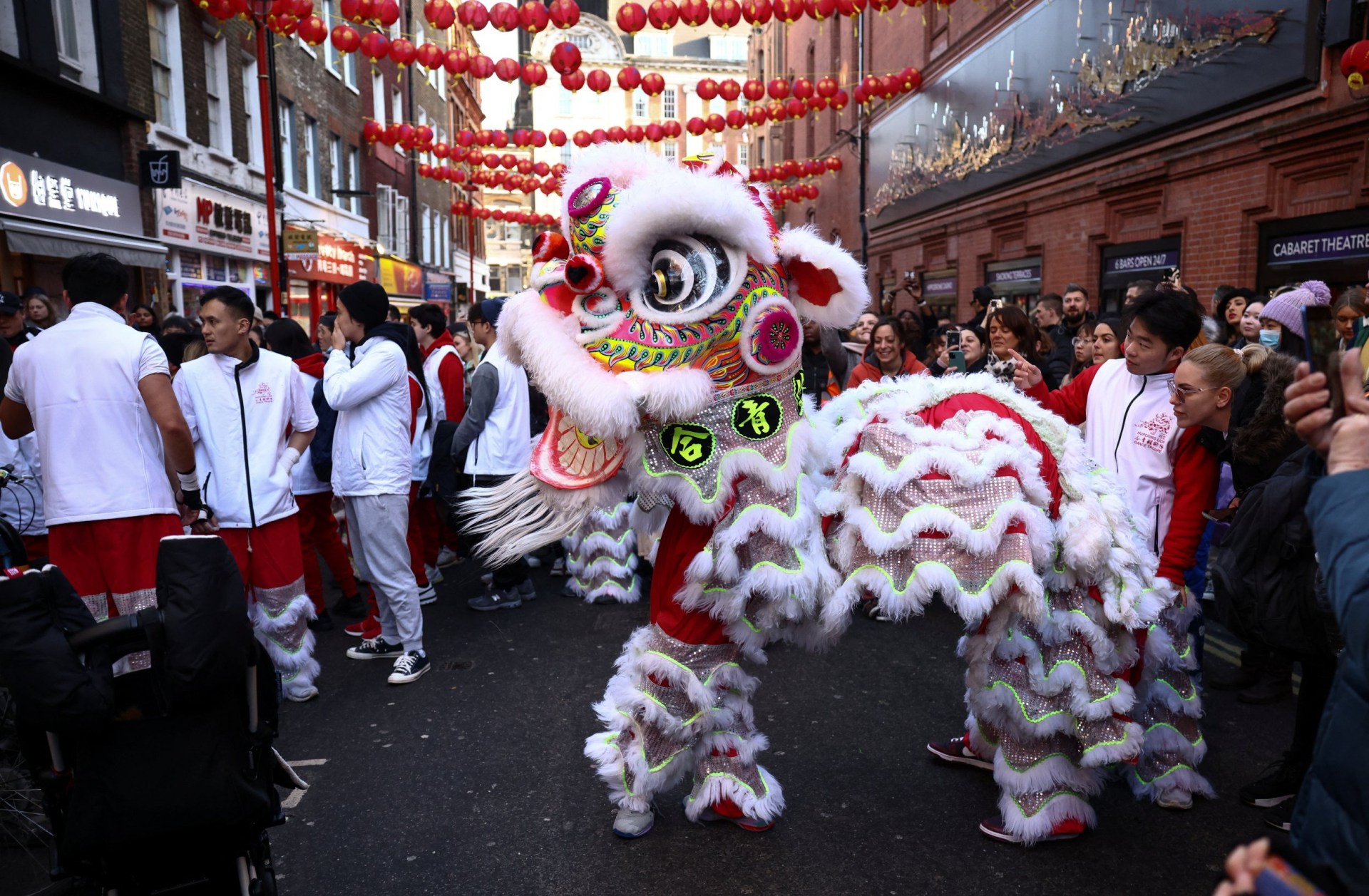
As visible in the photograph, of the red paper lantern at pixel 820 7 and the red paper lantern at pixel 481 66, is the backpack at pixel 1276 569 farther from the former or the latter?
the red paper lantern at pixel 481 66

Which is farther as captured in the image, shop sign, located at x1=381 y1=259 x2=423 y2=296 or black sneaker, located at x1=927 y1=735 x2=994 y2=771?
shop sign, located at x1=381 y1=259 x2=423 y2=296

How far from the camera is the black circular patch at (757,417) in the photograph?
287cm

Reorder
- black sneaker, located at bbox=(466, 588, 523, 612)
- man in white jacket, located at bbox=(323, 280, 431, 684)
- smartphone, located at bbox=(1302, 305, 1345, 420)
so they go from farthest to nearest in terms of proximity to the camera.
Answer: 1. black sneaker, located at bbox=(466, 588, 523, 612)
2. man in white jacket, located at bbox=(323, 280, 431, 684)
3. smartphone, located at bbox=(1302, 305, 1345, 420)

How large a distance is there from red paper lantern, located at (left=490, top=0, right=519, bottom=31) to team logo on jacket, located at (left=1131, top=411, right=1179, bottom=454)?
27.5 feet

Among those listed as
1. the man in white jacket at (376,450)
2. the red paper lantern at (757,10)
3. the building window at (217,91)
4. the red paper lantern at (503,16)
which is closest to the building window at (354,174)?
the building window at (217,91)

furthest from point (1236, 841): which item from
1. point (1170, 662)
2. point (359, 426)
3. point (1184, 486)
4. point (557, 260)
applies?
point (359, 426)

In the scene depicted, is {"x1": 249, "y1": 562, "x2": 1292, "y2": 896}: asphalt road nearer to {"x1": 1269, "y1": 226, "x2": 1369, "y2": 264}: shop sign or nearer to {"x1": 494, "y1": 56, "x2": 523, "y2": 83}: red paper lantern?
{"x1": 1269, "y1": 226, "x2": 1369, "y2": 264}: shop sign

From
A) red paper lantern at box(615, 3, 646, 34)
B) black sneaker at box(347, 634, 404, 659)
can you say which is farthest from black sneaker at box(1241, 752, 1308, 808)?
red paper lantern at box(615, 3, 646, 34)

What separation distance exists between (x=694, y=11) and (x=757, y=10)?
76cm

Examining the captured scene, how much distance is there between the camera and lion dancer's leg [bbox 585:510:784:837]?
299 cm

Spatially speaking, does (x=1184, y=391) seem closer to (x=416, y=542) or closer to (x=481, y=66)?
(x=416, y=542)

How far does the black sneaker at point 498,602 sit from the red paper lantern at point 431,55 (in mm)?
7363

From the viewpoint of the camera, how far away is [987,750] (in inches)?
145

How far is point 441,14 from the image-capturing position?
32.4ft
